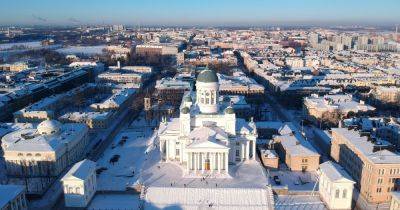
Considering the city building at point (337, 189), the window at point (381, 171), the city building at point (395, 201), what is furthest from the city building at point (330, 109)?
the city building at point (395, 201)

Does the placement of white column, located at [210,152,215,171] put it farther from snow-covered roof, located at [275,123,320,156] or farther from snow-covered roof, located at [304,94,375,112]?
snow-covered roof, located at [304,94,375,112]

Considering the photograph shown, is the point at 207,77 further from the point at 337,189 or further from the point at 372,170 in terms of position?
the point at 372,170

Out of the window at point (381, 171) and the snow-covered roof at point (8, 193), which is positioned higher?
the window at point (381, 171)

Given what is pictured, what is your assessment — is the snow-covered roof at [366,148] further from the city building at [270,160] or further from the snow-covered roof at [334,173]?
the city building at [270,160]

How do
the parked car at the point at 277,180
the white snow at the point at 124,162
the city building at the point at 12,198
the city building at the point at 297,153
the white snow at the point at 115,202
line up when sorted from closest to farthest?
the city building at the point at 12,198 → the white snow at the point at 115,202 → the white snow at the point at 124,162 → the parked car at the point at 277,180 → the city building at the point at 297,153

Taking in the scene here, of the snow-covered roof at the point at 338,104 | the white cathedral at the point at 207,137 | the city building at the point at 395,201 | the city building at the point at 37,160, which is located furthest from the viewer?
the snow-covered roof at the point at 338,104

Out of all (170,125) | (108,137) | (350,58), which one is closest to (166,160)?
(170,125)

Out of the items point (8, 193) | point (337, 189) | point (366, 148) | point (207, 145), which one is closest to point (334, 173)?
point (337, 189)

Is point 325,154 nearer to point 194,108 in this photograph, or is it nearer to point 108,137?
point 194,108
